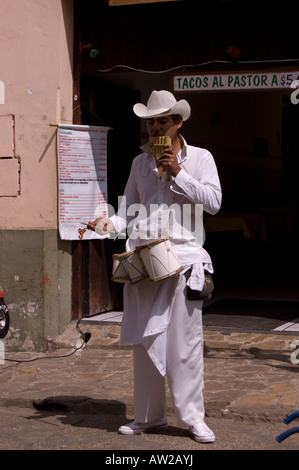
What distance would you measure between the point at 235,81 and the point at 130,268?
3.47 metres

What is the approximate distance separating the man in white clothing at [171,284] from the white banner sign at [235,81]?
2.81m

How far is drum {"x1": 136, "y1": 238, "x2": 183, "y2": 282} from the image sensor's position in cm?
523

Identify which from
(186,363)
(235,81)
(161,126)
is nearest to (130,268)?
(186,363)

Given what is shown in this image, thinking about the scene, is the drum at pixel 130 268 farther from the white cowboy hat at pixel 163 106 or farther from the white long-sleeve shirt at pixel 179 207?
the white cowboy hat at pixel 163 106

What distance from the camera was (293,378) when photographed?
6941 mm

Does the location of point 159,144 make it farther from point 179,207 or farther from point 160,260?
point 160,260

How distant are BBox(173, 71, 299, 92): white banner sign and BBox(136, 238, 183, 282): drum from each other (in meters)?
3.35

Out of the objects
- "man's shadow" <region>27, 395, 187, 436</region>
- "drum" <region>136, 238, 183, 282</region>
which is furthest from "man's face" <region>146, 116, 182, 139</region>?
"man's shadow" <region>27, 395, 187, 436</region>

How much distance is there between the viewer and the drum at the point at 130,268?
5.37 m

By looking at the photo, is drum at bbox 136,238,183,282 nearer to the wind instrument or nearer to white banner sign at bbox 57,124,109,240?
the wind instrument

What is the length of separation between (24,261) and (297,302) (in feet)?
12.3

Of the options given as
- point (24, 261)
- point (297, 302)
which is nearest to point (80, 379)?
point (24, 261)

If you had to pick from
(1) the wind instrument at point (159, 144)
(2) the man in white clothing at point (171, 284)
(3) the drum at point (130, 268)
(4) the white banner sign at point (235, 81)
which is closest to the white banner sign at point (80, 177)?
(4) the white banner sign at point (235, 81)

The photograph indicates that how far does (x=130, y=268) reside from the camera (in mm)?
5395
